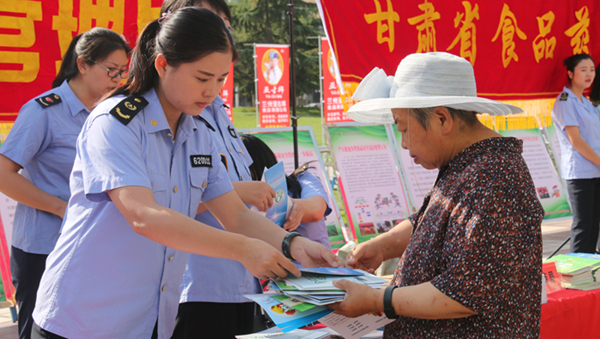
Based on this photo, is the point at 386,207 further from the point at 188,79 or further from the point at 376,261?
the point at 188,79

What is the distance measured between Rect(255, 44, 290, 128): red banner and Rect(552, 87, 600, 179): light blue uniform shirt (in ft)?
19.7

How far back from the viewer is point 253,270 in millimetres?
1165

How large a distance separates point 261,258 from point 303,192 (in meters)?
1.20

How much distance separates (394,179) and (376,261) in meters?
3.31

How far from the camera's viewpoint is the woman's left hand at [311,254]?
1434mm

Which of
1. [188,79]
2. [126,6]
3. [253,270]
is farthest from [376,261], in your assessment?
[126,6]

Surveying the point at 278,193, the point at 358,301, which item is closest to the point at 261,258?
the point at 358,301

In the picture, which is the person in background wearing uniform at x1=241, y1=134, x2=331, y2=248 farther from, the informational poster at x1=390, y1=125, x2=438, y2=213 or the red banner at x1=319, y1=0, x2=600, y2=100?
the informational poster at x1=390, y1=125, x2=438, y2=213

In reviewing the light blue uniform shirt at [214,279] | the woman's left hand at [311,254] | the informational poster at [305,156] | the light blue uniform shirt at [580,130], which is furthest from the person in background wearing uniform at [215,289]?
the light blue uniform shirt at [580,130]

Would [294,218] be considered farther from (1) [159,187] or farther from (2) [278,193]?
(1) [159,187]

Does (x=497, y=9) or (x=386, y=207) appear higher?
(x=497, y=9)

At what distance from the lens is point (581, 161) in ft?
12.8

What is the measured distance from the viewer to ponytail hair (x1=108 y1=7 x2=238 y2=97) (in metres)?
1.20

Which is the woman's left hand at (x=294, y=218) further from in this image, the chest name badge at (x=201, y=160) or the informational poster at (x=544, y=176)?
the informational poster at (x=544, y=176)
